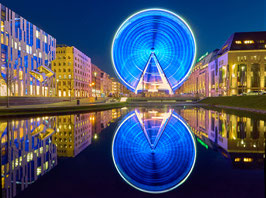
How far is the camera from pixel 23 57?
147 feet

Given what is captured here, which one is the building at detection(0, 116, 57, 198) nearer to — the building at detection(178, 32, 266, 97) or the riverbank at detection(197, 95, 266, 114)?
the riverbank at detection(197, 95, 266, 114)

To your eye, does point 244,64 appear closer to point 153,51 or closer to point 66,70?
point 153,51

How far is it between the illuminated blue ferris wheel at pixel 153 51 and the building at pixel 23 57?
19.7 meters

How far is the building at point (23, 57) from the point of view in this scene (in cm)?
3888

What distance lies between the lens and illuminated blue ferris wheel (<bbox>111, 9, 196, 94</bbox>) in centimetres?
4862

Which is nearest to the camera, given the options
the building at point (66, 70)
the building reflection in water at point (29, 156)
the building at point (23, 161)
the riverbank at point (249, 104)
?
the building at point (23, 161)

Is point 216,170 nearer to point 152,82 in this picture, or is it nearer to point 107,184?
point 107,184

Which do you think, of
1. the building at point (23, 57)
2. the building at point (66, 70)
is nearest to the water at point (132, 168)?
the building at point (23, 57)

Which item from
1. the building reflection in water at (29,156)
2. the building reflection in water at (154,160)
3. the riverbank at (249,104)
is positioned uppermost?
the riverbank at (249,104)

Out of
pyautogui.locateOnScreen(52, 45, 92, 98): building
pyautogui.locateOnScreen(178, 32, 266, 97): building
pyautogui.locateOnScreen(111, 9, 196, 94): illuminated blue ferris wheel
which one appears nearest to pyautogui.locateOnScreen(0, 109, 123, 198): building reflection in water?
pyautogui.locateOnScreen(111, 9, 196, 94): illuminated blue ferris wheel

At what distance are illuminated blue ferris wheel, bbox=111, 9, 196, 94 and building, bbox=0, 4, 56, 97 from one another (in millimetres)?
19659

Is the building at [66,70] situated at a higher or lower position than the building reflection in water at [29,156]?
higher

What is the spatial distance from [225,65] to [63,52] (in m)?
62.6

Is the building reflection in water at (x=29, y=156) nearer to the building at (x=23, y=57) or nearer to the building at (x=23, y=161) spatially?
the building at (x=23, y=161)
